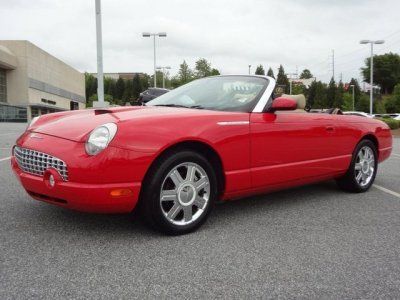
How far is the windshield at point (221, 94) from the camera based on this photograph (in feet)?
14.2

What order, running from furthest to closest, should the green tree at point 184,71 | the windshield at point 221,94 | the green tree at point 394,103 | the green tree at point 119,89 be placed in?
the green tree at point 119,89 → the green tree at point 394,103 → the green tree at point 184,71 → the windshield at point 221,94

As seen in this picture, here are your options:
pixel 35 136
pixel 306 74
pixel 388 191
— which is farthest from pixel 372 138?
pixel 306 74

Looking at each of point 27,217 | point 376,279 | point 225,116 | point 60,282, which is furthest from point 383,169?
point 60,282

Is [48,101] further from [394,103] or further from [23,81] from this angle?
[394,103]

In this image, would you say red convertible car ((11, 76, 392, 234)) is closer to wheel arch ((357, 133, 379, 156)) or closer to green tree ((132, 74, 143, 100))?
wheel arch ((357, 133, 379, 156))

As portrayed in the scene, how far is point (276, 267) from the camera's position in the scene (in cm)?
302

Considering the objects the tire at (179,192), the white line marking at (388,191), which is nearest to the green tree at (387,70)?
the white line marking at (388,191)

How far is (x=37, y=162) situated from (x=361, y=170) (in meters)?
3.84

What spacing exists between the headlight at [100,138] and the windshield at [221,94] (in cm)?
121

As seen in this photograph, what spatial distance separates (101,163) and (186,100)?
5.23ft

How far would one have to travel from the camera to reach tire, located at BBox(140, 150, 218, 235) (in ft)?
11.4

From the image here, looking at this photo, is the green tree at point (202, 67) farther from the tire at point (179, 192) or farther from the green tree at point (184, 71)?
the tire at point (179, 192)

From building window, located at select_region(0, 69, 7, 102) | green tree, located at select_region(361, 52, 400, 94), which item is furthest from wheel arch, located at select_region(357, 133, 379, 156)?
green tree, located at select_region(361, 52, 400, 94)

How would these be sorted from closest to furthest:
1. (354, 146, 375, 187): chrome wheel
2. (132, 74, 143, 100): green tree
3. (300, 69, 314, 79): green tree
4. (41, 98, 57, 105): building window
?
(354, 146, 375, 187): chrome wheel
(41, 98, 57, 105): building window
(132, 74, 143, 100): green tree
(300, 69, 314, 79): green tree
